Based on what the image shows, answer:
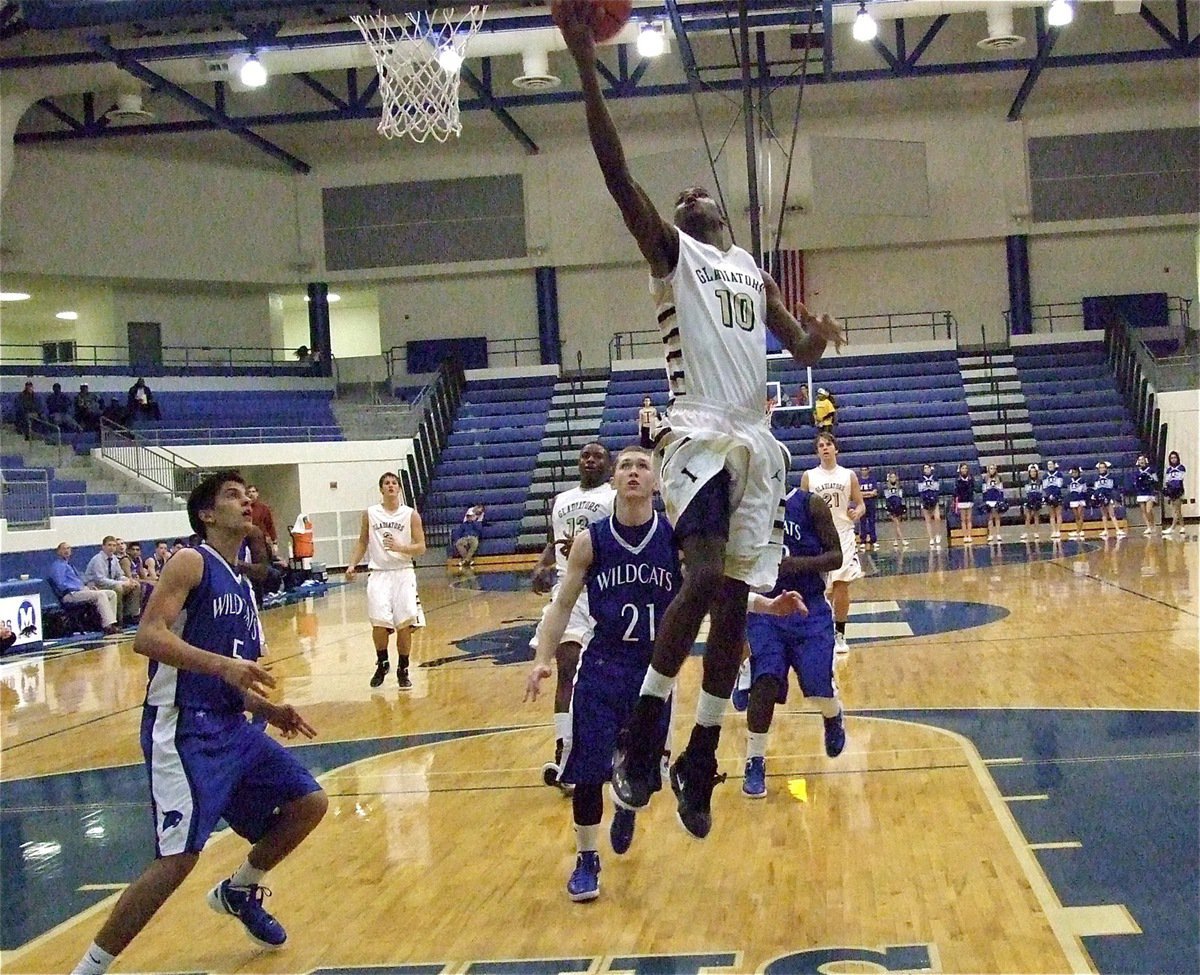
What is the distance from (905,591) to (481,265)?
1762cm

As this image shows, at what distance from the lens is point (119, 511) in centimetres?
2114

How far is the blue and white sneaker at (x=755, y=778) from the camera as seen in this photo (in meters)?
6.35

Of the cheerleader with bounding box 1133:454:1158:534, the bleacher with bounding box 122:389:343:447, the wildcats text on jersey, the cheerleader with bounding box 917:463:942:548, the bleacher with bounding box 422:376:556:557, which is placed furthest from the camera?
the bleacher with bounding box 422:376:556:557

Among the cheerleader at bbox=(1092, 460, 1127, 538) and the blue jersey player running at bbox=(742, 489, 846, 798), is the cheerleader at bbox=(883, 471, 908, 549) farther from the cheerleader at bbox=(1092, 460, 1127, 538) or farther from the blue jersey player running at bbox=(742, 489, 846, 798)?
the blue jersey player running at bbox=(742, 489, 846, 798)

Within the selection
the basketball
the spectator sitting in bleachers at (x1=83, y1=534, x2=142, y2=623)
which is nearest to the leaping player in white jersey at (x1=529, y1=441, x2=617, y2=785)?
the basketball

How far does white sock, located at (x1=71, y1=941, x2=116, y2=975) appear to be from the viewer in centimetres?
413

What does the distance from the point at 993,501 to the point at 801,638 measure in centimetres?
1719

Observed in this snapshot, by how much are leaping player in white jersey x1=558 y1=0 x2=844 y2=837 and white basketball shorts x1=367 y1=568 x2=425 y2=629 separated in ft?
21.4

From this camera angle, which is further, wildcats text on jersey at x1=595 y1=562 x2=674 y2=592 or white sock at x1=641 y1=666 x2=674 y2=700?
wildcats text on jersey at x1=595 y1=562 x2=674 y2=592

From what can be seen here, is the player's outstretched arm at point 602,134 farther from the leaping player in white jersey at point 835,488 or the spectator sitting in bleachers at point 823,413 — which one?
the spectator sitting in bleachers at point 823,413

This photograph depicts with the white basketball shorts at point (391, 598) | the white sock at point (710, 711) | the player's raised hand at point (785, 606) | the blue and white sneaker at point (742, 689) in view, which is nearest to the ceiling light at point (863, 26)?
the white basketball shorts at point (391, 598)

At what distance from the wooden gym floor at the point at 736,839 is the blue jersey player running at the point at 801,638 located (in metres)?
0.33

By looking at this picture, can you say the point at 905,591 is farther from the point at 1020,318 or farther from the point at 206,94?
the point at 206,94

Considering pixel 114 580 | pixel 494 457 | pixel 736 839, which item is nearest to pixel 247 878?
pixel 736 839
